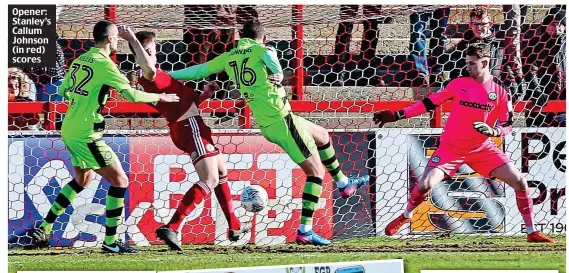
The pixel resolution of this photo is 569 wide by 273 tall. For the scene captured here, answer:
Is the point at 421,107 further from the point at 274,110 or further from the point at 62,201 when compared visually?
the point at 62,201

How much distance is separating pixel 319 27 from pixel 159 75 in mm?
1328

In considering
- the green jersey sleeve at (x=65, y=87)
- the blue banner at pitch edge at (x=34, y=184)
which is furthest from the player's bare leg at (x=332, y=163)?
the green jersey sleeve at (x=65, y=87)

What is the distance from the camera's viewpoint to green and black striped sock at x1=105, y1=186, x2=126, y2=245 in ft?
27.4

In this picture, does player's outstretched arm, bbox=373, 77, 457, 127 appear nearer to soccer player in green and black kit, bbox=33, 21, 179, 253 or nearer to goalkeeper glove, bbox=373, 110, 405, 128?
goalkeeper glove, bbox=373, 110, 405, 128

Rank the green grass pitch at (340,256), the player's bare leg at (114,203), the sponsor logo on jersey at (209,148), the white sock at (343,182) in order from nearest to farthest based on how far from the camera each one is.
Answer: the green grass pitch at (340,256) → the player's bare leg at (114,203) → the sponsor logo on jersey at (209,148) → the white sock at (343,182)

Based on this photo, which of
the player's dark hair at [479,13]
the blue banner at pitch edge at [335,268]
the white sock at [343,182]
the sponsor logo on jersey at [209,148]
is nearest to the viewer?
the blue banner at pitch edge at [335,268]

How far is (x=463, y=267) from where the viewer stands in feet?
26.0

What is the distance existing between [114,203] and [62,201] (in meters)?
0.41

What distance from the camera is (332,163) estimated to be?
8.56 m

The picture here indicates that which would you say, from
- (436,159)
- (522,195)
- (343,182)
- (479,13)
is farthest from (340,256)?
(479,13)

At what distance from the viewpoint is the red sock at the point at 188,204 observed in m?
→ 8.41

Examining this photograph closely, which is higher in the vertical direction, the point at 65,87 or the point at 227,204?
the point at 65,87

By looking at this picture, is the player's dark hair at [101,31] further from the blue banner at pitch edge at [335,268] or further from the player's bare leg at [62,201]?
the blue banner at pitch edge at [335,268]

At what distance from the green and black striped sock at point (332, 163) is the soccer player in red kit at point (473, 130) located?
1.46 feet
